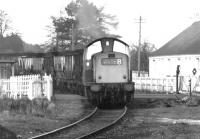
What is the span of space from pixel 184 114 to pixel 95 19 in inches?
1092

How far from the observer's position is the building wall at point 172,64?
140 ft

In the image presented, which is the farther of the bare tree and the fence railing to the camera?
the bare tree

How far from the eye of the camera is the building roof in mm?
43906

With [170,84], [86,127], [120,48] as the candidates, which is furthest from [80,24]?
[86,127]

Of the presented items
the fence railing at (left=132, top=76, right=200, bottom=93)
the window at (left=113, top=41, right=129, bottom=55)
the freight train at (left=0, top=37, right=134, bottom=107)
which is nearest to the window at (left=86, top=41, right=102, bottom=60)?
the freight train at (left=0, top=37, right=134, bottom=107)

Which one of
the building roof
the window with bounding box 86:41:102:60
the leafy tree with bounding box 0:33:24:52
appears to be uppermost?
the leafy tree with bounding box 0:33:24:52

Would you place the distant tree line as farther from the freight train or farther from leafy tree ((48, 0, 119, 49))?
the freight train

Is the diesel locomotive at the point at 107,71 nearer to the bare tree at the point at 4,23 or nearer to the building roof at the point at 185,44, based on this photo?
the building roof at the point at 185,44

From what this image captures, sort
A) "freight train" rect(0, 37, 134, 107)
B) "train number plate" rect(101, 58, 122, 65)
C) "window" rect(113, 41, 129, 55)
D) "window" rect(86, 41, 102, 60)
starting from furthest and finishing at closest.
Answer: "window" rect(113, 41, 129, 55)
"window" rect(86, 41, 102, 60)
"train number plate" rect(101, 58, 122, 65)
"freight train" rect(0, 37, 134, 107)

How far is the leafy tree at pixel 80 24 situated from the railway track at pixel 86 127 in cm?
2340

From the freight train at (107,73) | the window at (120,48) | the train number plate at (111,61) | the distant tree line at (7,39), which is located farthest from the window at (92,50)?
the distant tree line at (7,39)

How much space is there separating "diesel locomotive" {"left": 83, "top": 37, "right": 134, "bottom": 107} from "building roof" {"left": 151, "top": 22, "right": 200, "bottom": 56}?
71.0 feet

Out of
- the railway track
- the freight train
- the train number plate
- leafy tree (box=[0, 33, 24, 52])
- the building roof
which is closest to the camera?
the railway track

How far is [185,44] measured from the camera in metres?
46.6
